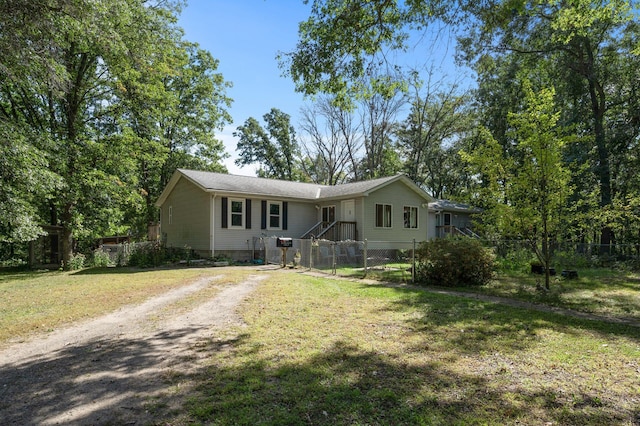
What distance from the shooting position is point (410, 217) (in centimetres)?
2161

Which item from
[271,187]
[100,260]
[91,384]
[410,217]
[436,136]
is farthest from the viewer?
[436,136]

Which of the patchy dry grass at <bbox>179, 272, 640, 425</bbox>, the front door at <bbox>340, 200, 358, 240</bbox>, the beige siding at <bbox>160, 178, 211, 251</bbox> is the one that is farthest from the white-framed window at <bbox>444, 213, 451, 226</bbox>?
the patchy dry grass at <bbox>179, 272, 640, 425</bbox>

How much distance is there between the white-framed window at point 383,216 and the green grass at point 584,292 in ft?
25.4

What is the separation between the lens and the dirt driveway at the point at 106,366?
3.20 meters

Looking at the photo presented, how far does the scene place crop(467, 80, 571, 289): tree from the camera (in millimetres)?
8641

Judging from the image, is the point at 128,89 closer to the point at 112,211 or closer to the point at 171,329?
the point at 112,211

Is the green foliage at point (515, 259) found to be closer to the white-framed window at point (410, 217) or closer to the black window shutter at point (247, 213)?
the white-framed window at point (410, 217)

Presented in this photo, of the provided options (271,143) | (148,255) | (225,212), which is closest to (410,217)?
(225,212)

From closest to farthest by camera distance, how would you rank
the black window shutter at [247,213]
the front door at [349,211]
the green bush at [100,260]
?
the black window shutter at [247,213], the green bush at [100,260], the front door at [349,211]

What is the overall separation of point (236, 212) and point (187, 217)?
360 centimetres

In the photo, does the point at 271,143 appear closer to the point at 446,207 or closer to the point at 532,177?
the point at 446,207

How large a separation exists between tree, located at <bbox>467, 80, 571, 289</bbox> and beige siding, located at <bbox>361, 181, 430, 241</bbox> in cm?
980

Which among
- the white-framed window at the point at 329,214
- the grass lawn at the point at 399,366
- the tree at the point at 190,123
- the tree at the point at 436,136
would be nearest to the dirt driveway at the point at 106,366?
the grass lawn at the point at 399,366

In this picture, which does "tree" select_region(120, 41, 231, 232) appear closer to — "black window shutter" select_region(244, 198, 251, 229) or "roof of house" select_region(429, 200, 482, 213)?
"black window shutter" select_region(244, 198, 251, 229)
